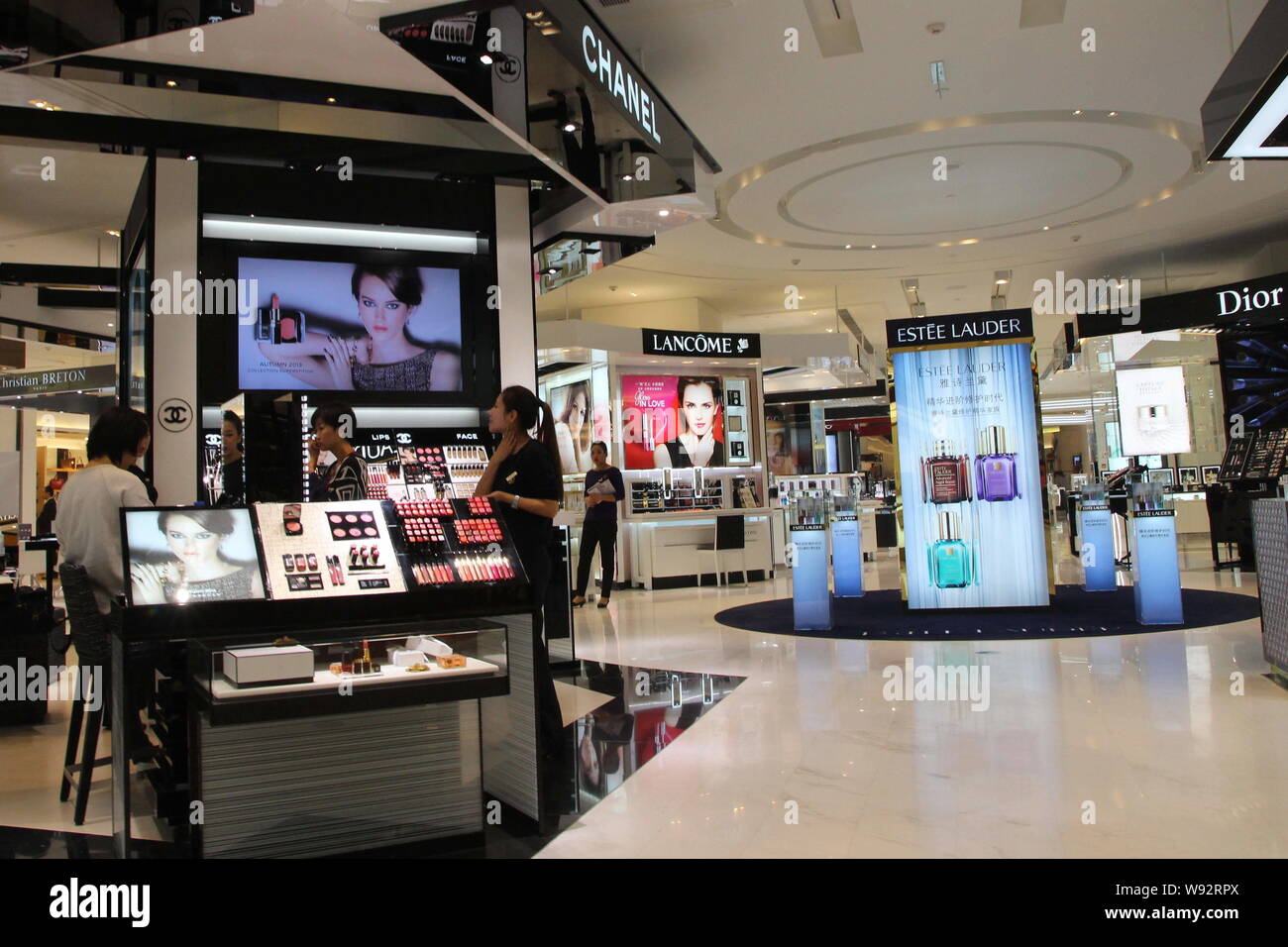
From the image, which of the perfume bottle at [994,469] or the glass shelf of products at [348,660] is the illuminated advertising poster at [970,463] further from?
the glass shelf of products at [348,660]

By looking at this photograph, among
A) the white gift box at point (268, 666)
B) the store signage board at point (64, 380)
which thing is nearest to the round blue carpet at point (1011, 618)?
the white gift box at point (268, 666)

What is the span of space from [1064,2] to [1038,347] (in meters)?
16.5

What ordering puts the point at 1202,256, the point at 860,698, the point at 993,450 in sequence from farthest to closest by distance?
the point at 1202,256
the point at 993,450
the point at 860,698

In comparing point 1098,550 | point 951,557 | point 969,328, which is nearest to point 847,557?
point 951,557

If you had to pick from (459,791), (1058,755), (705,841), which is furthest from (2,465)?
(1058,755)

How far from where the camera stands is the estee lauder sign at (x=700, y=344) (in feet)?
38.4

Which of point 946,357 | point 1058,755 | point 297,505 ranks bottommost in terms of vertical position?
point 1058,755

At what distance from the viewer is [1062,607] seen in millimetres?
7961

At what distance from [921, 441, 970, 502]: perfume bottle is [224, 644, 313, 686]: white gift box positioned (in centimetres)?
613

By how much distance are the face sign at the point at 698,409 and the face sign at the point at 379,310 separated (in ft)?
20.2

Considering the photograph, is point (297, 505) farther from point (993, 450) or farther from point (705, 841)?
point (993, 450)

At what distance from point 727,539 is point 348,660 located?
8690 millimetres

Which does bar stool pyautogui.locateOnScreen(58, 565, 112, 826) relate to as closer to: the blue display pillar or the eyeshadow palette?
the eyeshadow palette

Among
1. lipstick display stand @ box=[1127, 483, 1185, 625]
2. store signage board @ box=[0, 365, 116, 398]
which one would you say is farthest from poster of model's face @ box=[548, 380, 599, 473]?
lipstick display stand @ box=[1127, 483, 1185, 625]
